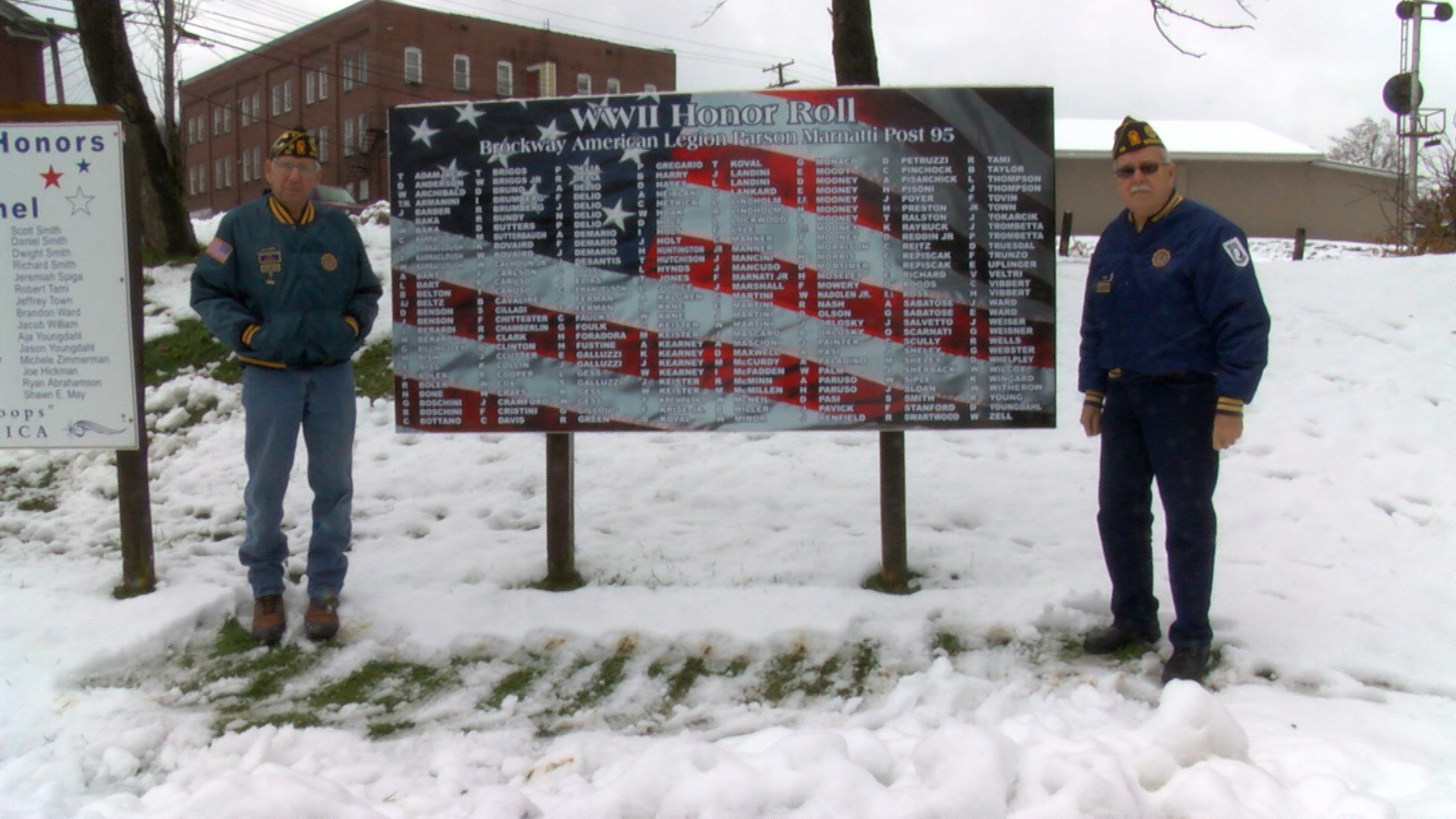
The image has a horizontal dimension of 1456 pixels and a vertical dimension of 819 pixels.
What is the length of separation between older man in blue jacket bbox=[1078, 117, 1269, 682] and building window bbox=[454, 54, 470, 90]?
47554 millimetres

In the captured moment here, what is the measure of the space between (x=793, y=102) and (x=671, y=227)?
817 mm

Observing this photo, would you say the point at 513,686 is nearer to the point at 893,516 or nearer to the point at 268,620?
the point at 268,620

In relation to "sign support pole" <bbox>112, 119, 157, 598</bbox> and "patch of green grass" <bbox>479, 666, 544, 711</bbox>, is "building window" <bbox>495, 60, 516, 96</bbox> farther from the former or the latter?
"patch of green grass" <bbox>479, 666, 544, 711</bbox>

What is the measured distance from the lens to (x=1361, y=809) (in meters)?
3.14

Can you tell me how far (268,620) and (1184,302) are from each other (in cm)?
410

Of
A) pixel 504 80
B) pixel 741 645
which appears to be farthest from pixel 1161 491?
pixel 504 80

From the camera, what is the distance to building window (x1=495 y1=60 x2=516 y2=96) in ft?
162

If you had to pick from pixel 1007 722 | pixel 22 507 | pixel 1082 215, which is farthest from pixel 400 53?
pixel 1007 722

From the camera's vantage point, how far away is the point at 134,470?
5426mm

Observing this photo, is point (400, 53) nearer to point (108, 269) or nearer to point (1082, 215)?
point (1082, 215)

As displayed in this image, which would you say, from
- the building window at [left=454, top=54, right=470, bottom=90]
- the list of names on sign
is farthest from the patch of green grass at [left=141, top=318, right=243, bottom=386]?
the building window at [left=454, top=54, right=470, bottom=90]

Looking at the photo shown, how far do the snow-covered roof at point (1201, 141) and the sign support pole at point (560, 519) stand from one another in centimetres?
3044

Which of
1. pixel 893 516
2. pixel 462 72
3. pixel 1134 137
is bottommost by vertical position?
pixel 893 516

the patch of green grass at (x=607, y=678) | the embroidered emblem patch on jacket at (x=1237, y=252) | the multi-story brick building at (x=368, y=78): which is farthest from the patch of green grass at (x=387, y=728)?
the multi-story brick building at (x=368, y=78)
